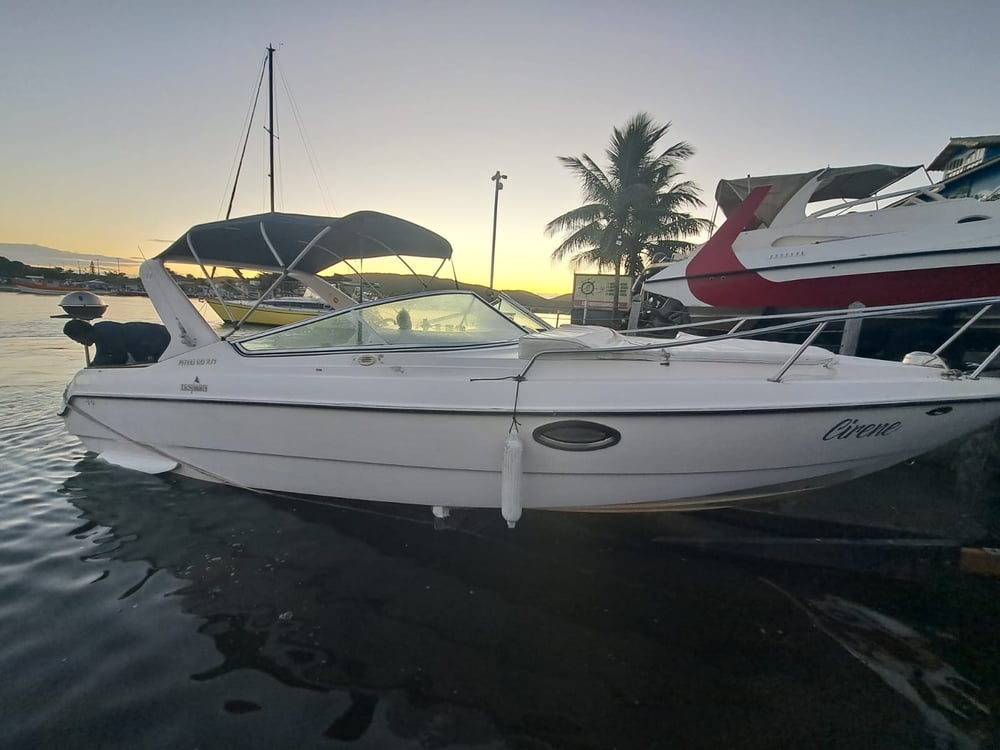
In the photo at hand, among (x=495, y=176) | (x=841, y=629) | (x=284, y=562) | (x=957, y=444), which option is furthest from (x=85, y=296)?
(x=495, y=176)

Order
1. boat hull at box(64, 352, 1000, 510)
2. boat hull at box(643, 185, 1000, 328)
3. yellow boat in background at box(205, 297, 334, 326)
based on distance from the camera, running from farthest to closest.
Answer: yellow boat in background at box(205, 297, 334, 326) < boat hull at box(643, 185, 1000, 328) < boat hull at box(64, 352, 1000, 510)

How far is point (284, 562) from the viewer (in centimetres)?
293

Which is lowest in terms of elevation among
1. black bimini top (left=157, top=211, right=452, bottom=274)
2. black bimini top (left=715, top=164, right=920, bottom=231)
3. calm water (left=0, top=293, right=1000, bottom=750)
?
calm water (left=0, top=293, right=1000, bottom=750)

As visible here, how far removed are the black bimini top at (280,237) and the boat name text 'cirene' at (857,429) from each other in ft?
11.3

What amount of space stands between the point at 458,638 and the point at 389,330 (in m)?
2.06

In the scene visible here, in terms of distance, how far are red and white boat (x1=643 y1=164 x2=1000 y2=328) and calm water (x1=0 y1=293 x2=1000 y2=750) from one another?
11.4 ft

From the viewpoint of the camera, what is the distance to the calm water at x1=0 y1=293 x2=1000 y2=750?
182cm

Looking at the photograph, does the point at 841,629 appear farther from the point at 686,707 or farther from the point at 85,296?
the point at 85,296

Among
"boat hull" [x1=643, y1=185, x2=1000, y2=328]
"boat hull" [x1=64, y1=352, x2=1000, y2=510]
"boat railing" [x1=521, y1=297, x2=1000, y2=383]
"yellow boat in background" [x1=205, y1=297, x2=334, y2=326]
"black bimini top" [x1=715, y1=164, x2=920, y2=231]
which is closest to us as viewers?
"boat railing" [x1=521, y1=297, x2=1000, y2=383]

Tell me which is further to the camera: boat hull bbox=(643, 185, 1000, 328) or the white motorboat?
boat hull bbox=(643, 185, 1000, 328)

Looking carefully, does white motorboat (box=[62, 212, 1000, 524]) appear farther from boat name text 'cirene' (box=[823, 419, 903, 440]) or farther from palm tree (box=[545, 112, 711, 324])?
palm tree (box=[545, 112, 711, 324])

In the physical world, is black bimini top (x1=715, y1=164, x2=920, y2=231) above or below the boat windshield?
above

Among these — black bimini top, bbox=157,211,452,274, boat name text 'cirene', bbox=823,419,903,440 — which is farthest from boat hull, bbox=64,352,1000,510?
black bimini top, bbox=157,211,452,274

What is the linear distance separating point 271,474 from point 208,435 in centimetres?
57
